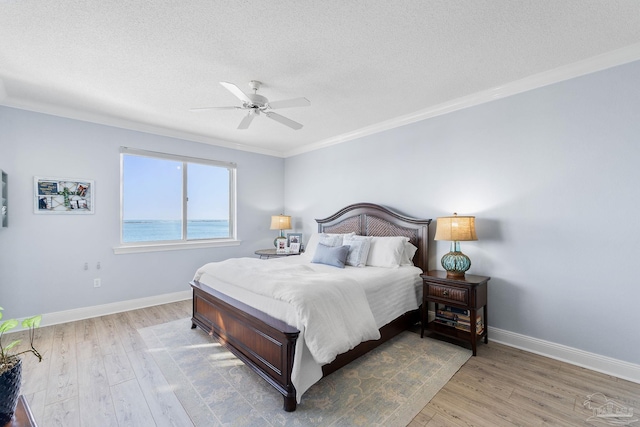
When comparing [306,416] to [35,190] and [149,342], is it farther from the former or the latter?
[35,190]

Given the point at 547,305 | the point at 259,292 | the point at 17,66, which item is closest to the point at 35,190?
the point at 17,66

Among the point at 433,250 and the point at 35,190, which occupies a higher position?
the point at 35,190

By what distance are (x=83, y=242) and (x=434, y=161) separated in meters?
4.71

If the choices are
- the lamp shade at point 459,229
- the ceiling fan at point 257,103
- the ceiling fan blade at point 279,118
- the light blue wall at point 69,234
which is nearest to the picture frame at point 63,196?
the light blue wall at point 69,234

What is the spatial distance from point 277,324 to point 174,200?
3.45 metres

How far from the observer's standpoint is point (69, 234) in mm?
3680

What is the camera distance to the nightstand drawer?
278 cm

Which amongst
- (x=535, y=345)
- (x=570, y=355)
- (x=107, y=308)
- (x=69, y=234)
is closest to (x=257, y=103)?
(x=69, y=234)

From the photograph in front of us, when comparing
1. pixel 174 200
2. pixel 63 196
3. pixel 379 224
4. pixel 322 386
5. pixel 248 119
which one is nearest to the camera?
pixel 322 386

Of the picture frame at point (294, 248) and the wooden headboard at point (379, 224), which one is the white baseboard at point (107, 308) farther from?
A: the wooden headboard at point (379, 224)

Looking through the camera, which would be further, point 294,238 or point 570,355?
point 294,238

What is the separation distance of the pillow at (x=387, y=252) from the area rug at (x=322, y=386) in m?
0.87

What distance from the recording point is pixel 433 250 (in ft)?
11.7

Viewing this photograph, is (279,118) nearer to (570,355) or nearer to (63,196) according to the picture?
(63,196)
